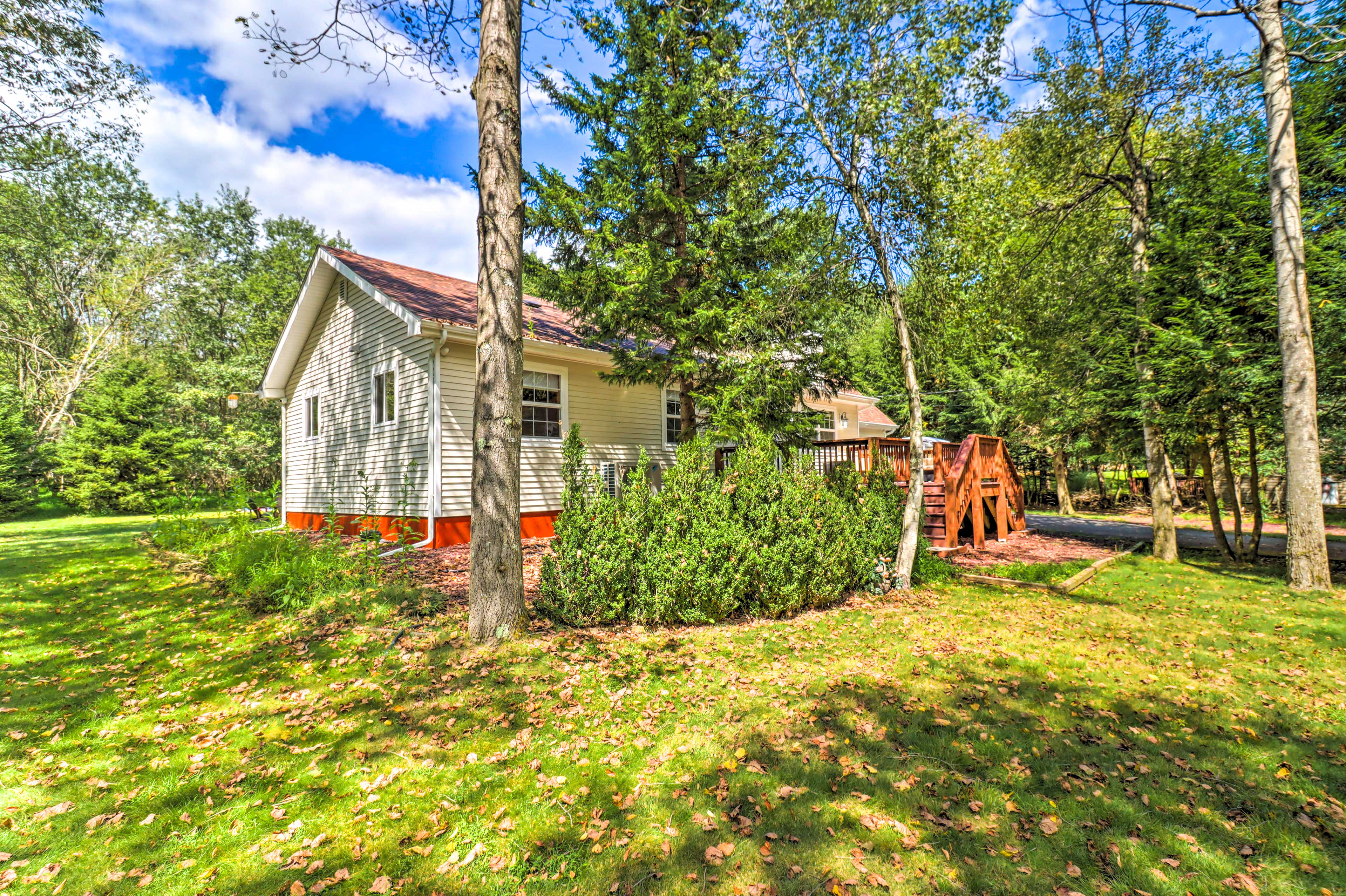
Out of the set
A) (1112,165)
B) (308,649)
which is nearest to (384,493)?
(308,649)

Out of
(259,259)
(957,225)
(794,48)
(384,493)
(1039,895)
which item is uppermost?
(259,259)

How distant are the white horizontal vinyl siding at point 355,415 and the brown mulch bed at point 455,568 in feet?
3.95

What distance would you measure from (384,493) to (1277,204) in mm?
14759

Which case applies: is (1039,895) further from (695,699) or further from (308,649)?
(308,649)

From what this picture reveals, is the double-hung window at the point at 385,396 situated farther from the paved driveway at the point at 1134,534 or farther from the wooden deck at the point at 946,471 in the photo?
the paved driveway at the point at 1134,534

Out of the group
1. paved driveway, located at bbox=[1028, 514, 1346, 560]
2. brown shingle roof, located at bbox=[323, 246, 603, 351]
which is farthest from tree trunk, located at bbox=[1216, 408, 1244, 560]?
brown shingle roof, located at bbox=[323, 246, 603, 351]

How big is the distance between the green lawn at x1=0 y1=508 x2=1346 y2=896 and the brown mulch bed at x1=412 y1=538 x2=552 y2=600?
1248mm

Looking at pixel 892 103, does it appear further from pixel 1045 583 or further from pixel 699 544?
pixel 1045 583

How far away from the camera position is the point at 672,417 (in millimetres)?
13664

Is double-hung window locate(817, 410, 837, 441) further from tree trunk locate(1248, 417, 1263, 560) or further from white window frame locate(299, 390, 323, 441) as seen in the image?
white window frame locate(299, 390, 323, 441)

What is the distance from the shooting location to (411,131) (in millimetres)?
8617

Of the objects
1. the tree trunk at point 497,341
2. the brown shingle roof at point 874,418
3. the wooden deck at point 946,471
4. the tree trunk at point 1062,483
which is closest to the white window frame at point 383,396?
the wooden deck at point 946,471

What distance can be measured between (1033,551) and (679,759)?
993 cm

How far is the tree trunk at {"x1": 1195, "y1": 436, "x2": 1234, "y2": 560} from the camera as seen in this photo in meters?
9.05
